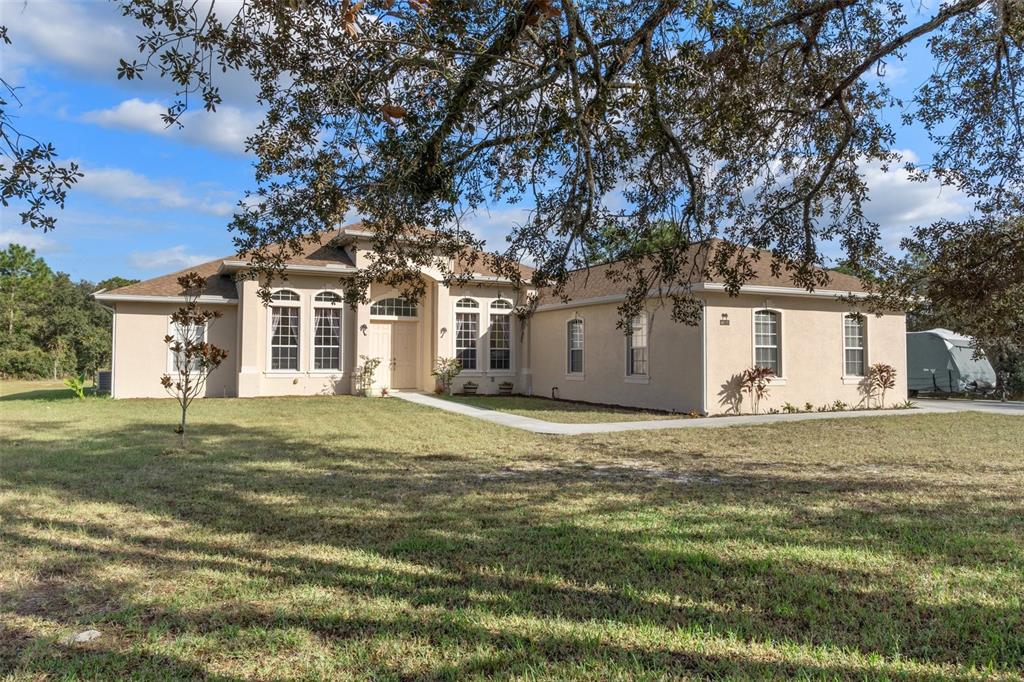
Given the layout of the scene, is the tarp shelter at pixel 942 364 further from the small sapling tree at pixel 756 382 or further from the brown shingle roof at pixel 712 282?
the small sapling tree at pixel 756 382

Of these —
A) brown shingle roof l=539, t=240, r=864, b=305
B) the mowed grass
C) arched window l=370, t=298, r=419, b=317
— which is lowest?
the mowed grass

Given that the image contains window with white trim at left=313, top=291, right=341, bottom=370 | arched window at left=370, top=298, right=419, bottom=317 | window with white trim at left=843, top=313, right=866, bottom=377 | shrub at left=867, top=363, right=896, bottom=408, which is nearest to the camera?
window with white trim at left=843, top=313, right=866, bottom=377

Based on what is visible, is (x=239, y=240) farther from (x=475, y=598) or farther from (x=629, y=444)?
(x=629, y=444)

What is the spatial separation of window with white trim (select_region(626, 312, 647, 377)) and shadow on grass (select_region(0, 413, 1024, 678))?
8914 millimetres

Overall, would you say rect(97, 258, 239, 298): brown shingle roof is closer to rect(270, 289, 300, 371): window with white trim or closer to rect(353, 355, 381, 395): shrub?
rect(270, 289, 300, 371): window with white trim

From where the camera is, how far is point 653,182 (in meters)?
8.34

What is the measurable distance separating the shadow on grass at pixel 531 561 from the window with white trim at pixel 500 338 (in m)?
13.5

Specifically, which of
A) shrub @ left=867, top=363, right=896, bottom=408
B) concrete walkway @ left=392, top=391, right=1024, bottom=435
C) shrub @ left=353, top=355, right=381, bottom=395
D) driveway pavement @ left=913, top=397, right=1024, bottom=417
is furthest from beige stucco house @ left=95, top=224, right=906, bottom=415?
driveway pavement @ left=913, top=397, right=1024, bottom=417

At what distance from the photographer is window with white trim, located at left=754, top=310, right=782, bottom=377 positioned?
52.5ft

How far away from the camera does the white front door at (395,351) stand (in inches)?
821

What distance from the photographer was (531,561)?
15.5 feet

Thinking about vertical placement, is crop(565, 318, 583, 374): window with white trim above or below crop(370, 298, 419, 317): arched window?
below

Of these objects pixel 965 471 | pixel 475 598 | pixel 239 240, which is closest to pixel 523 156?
pixel 239 240

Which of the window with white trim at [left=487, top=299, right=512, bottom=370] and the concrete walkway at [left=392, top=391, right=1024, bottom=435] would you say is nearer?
the concrete walkway at [left=392, top=391, right=1024, bottom=435]
